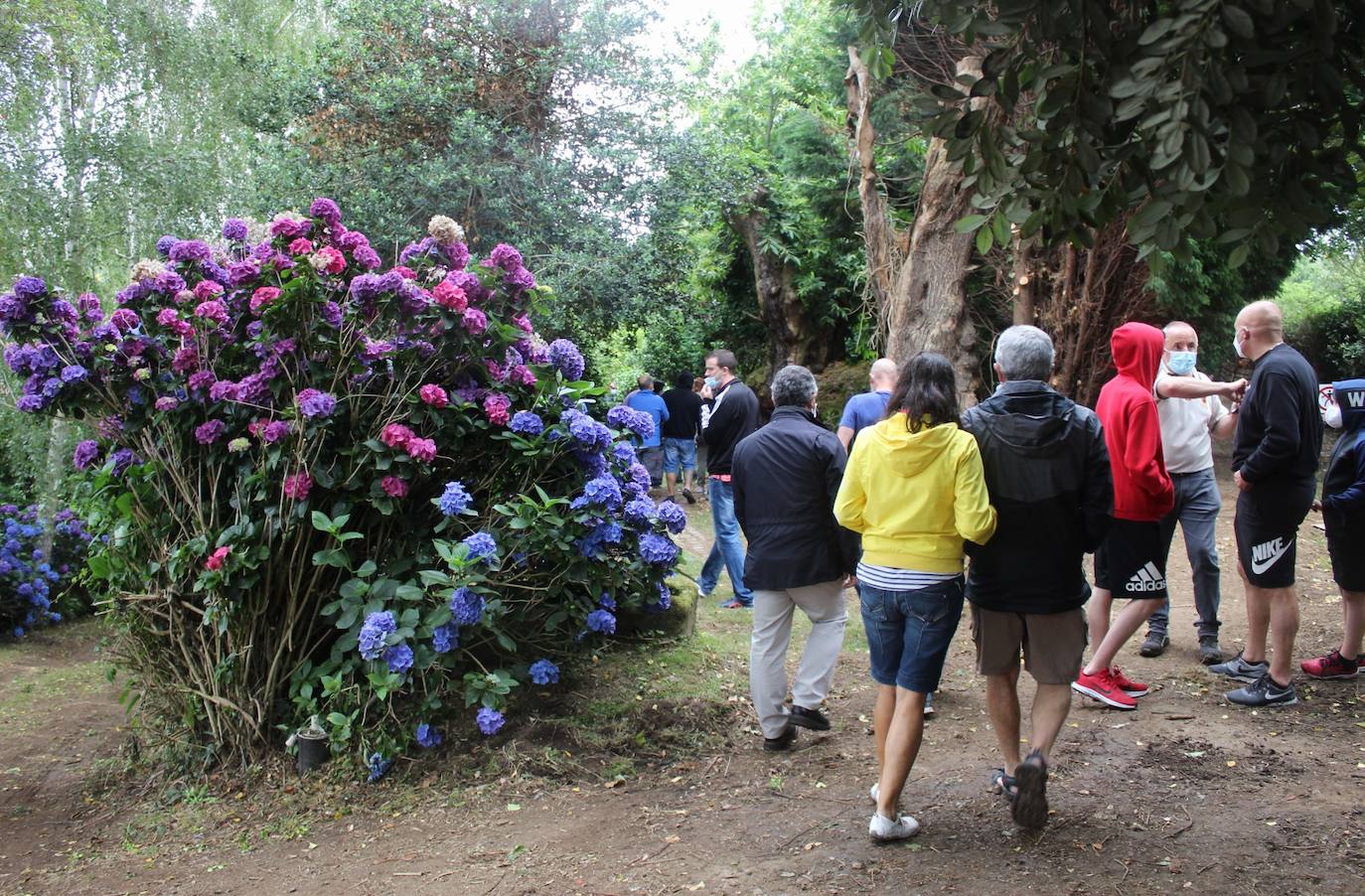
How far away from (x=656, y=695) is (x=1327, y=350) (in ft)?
59.7

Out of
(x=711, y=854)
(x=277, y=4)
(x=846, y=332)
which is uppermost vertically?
(x=277, y=4)

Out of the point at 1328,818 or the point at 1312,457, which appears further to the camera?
the point at 1312,457

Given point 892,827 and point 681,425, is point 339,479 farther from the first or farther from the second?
point 681,425

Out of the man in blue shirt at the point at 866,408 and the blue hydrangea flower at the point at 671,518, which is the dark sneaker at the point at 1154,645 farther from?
the blue hydrangea flower at the point at 671,518

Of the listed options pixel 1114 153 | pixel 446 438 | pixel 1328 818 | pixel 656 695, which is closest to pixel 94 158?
pixel 446 438

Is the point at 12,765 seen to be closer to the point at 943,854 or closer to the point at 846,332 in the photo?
the point at 943,854

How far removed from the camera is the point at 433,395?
499cm

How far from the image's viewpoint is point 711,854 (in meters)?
3.92

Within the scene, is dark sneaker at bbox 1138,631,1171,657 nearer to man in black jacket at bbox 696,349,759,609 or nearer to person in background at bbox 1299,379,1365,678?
person in background at bbox 1299,379,1365,678

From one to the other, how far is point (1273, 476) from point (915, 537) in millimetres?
2456

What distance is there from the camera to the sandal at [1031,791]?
3.59 meters

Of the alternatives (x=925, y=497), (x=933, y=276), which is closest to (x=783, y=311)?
(x=933, y=276)

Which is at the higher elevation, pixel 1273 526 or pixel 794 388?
pixel 794 388

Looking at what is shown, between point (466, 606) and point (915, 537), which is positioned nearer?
point (915, 537)
